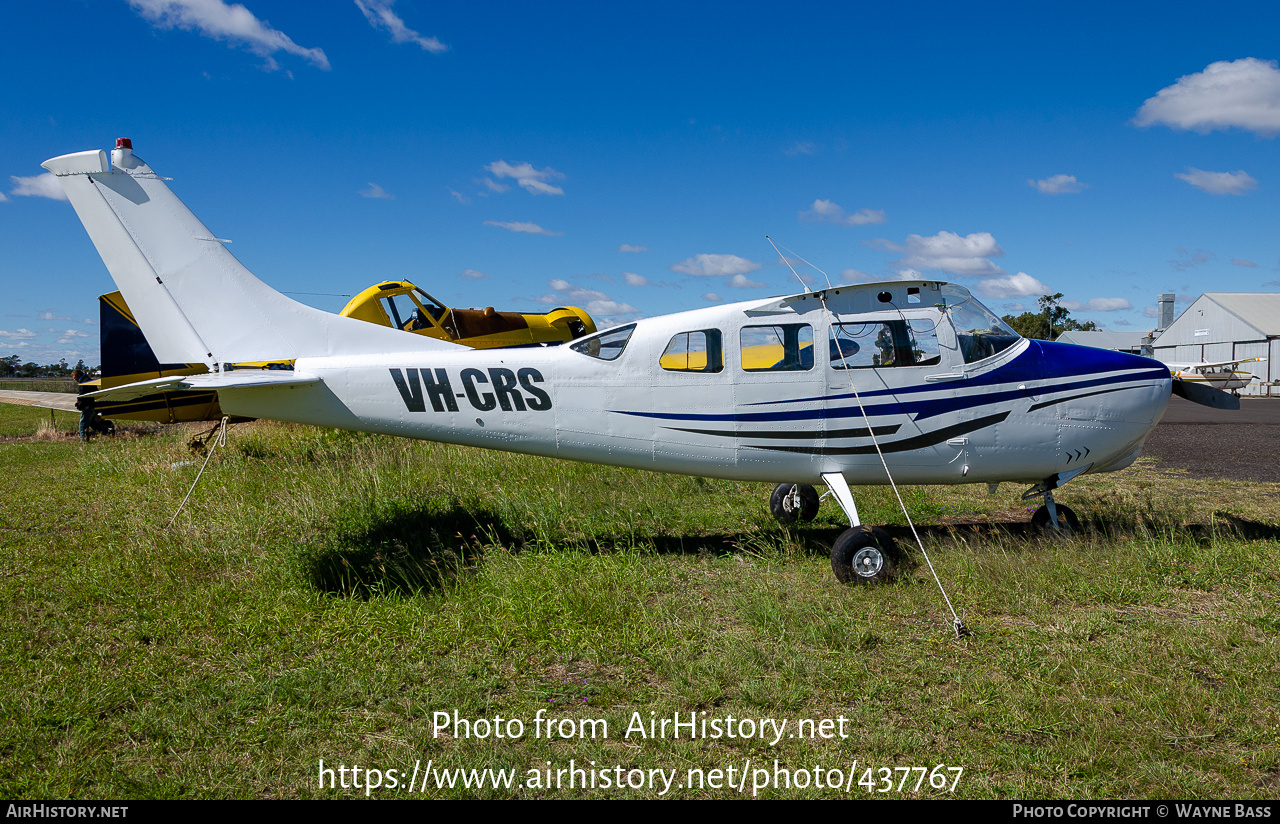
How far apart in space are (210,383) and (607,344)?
3.35m

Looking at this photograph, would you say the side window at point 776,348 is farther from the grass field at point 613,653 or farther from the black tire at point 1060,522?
the black tire at point 1060,522

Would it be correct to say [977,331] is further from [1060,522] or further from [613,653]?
[613,653]

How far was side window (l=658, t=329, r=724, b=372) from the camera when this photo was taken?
6.39 m

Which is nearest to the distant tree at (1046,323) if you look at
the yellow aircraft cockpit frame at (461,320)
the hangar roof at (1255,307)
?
the hangar roof at (1255,307)

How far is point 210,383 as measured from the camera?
5.79 meters

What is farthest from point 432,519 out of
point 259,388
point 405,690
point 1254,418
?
point 1254,418

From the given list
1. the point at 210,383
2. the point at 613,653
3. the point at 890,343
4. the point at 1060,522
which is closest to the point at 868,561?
the point at 890,343

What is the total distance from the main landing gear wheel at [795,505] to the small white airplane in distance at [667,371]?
5.04 ft

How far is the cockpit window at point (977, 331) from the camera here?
6496 millimetres

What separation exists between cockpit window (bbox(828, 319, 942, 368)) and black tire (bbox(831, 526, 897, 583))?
1.59 metres

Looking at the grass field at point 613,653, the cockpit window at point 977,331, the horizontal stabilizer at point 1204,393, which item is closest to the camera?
the grass field at point 613,653

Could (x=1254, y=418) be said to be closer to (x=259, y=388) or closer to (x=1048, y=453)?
(x=1048, y=453)

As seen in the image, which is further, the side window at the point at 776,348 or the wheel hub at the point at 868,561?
the side window at the point at 776,348

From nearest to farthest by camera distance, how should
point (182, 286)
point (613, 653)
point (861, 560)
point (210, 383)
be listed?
point (613, 653), point (210, 383), point (861, 560), point (182, 286)
